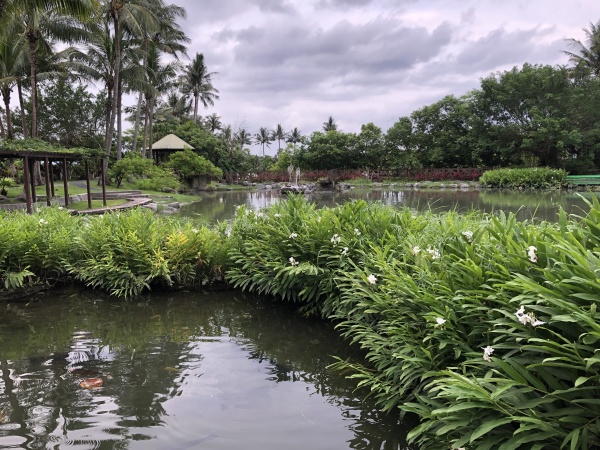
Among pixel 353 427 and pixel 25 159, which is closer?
pixel 353 427

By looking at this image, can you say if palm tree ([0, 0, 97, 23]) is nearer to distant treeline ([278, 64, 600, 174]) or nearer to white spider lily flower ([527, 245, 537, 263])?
white spider lily flower ([527, 245, 537, 263])

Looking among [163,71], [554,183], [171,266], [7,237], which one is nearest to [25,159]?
[7,237]

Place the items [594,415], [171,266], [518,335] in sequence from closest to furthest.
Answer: [594,415] < [518,335] < [171,266]

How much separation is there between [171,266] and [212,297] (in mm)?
671

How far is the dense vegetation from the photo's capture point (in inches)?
78.1

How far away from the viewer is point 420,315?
3.07 metres

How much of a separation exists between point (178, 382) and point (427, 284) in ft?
6.90

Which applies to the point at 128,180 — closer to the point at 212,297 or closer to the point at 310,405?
the point at 212,297

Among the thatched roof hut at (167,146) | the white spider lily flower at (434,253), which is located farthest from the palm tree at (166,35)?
the white spider lily flower at (434,253)

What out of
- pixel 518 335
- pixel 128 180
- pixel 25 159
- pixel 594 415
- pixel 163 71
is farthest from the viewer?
pixel 163 71

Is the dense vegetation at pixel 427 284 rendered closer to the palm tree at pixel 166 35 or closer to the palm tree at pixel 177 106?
the palm tree at pixel 166 35

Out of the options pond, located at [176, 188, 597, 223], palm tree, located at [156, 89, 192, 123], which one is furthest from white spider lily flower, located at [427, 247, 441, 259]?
palm tree, located at [156, 89, 192, 123]

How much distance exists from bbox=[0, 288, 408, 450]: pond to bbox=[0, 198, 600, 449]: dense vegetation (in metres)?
0.32

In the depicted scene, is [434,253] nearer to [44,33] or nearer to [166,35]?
[44,33]
